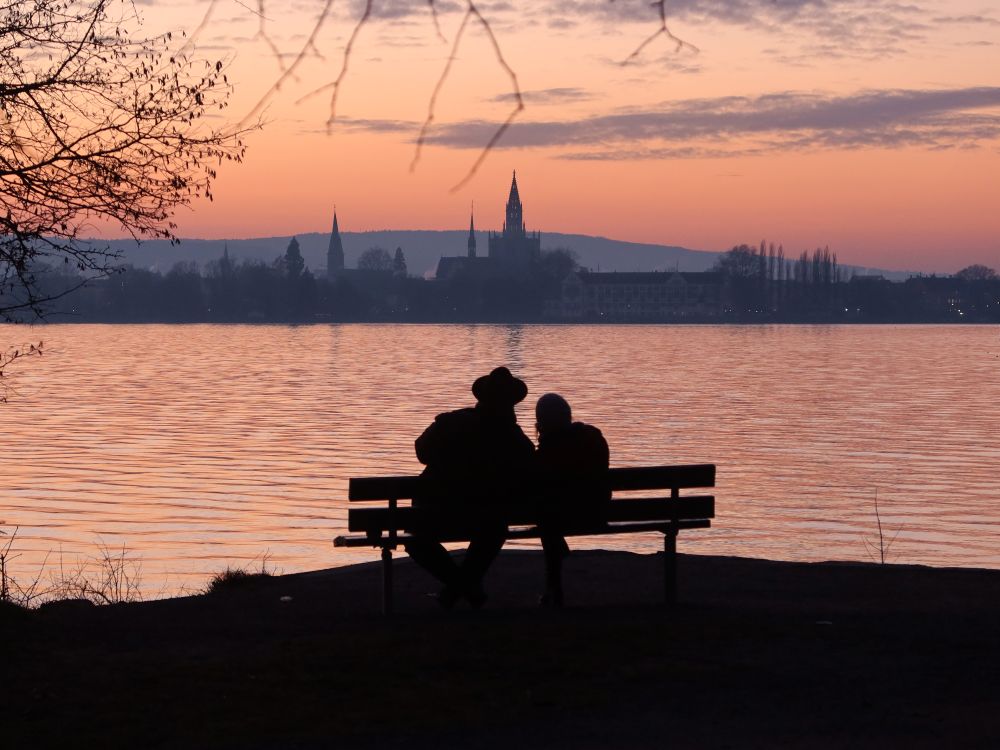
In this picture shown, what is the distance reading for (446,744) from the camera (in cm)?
661

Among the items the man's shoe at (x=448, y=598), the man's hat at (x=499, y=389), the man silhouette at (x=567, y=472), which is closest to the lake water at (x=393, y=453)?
the man's hat at (x=499, y=389)

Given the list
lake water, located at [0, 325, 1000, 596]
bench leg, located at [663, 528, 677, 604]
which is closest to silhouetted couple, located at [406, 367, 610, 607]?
bench leg, located at [663, 528, 677, 604]

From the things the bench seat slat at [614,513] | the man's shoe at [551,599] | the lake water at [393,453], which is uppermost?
the bench seat slat at [614,513]

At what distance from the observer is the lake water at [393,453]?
20.2 meters

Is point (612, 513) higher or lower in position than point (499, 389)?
lower

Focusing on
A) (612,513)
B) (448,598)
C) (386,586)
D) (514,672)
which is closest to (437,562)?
(448,598)

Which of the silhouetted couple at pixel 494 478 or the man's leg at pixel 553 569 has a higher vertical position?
the silhouetted couple at pixel 494 478

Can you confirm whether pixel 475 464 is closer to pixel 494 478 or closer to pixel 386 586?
pixel 494 478

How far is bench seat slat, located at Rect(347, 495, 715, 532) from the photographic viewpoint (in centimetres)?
956

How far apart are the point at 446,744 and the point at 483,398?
3490mm

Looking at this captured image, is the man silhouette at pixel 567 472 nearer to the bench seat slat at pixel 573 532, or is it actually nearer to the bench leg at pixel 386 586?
the bench seat slat at pixel 573 532

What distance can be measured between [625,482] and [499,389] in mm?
1119

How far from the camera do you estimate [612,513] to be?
1002 centimetres

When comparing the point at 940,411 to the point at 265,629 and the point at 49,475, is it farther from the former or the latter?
the point at 265,629
